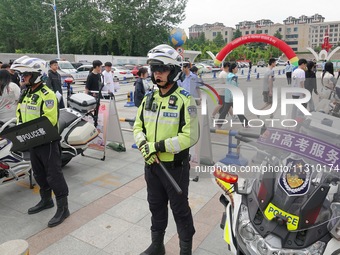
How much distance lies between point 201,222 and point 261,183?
1591 mm

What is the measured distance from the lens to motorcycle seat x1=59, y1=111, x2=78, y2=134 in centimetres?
465

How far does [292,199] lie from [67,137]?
3.65 metres

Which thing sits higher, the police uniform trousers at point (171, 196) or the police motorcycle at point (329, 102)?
the police motorcycle at point (329, 102)

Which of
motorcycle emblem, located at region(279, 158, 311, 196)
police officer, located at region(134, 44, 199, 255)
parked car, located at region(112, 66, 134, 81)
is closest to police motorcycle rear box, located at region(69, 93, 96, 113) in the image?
police officer, located at region(134, 44, 199, 255)

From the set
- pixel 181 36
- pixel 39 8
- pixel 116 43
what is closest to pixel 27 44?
pixel 39 8

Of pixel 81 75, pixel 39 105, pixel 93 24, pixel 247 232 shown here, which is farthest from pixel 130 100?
pixel 93 24

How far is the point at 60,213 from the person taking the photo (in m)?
3.51

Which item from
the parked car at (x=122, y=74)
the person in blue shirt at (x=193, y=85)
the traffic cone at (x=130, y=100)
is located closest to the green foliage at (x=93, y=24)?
the parked car at (x=122, y=74)

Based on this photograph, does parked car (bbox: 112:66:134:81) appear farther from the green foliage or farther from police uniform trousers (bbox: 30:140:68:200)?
police uniform trousers (bbox: 30:140:68:200)

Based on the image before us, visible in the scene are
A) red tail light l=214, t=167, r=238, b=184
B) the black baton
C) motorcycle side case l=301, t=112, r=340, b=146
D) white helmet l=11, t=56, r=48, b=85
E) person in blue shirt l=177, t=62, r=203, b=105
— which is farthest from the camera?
person in blue shirt l=177, t=62, r=203, b=105

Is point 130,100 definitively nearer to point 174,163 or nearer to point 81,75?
point 174,163

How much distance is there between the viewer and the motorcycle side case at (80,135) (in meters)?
4.67

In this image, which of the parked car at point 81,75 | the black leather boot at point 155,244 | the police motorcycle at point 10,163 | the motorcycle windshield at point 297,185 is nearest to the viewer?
the motorcycle windshield at point 297,185

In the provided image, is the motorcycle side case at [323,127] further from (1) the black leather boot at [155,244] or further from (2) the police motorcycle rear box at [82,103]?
(2) the police motorcycle rear box at [82,103]
